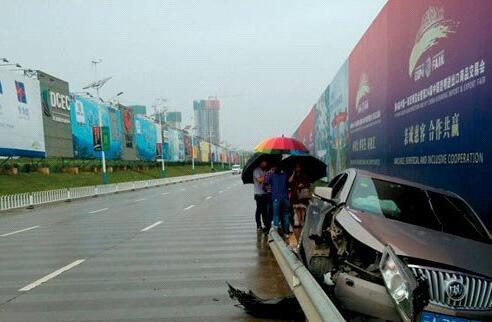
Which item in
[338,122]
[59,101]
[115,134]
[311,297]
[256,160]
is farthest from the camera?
[115,134]

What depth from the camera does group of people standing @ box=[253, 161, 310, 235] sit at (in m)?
11.1

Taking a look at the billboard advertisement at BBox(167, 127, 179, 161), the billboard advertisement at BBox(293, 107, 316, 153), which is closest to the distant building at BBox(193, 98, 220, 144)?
the billboard advertisement at BBox(167, 127, 179, 161)

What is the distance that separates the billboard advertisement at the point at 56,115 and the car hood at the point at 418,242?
42.5m

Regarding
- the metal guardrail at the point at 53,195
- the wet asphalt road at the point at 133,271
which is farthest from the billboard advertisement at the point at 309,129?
the wet asphalt road at the point at 133,271

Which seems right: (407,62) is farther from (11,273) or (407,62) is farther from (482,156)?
(11,273)

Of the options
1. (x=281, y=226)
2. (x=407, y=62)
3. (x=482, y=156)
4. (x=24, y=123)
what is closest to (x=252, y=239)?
(x=281, y=226)

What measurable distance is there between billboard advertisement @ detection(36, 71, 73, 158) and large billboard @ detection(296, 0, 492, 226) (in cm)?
3560

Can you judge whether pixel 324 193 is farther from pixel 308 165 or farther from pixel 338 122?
pixel 338 122

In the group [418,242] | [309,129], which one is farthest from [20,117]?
[418,242]

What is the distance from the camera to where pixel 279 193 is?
11.1 meters

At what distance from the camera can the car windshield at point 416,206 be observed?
5.26m

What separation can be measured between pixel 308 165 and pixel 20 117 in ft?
100

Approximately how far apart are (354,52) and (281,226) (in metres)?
7.64

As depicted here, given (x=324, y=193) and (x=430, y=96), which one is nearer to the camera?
(x=324, y=193)
